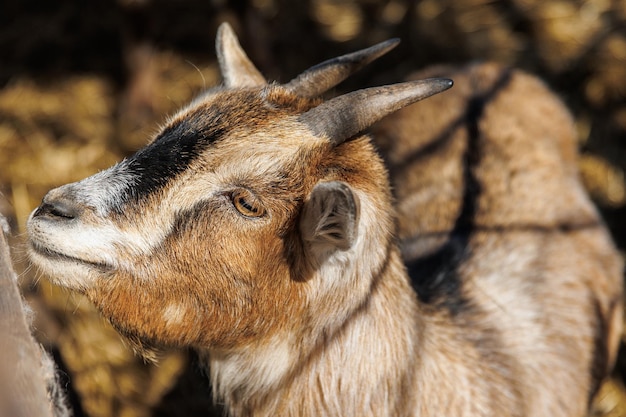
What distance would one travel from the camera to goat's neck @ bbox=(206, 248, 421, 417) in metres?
2.60

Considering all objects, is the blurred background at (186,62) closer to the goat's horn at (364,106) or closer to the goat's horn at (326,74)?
the goat's horn at (326,74)

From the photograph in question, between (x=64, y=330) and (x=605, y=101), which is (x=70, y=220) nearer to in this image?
(x=64, y=330)

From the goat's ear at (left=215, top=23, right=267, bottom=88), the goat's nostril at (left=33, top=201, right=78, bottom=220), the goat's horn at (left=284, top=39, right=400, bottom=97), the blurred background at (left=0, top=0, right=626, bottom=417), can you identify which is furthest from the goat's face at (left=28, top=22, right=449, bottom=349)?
the blurred background at (left=0, top=0, right=626, bottom=417)

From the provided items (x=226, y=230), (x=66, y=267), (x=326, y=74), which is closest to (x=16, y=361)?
(x=66, y=267)

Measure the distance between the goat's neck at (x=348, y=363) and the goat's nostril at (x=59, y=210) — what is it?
2.63ft

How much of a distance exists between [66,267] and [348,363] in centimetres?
104

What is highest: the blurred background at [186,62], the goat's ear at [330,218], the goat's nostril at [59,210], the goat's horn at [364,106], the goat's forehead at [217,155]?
the goat's nostril at [59,210]

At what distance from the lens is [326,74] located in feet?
9.08

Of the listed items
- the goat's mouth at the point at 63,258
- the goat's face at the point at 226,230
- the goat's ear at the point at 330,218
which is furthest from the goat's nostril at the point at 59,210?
the goat's ear at the point at 330,218

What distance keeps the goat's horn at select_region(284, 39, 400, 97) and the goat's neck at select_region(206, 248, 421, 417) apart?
2.31 feet

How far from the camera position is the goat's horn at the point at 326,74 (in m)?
2.76

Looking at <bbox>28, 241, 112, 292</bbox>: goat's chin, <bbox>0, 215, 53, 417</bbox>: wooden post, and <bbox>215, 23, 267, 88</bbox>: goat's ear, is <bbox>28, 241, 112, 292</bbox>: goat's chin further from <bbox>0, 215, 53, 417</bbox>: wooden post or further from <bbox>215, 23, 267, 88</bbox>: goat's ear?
<bbox>215, 23, 267, 88</bbox>: goat's ear

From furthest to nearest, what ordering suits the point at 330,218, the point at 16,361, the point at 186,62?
the point at 186,62, the point at 330,218, the point at 16,361

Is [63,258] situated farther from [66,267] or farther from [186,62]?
[186,62]
